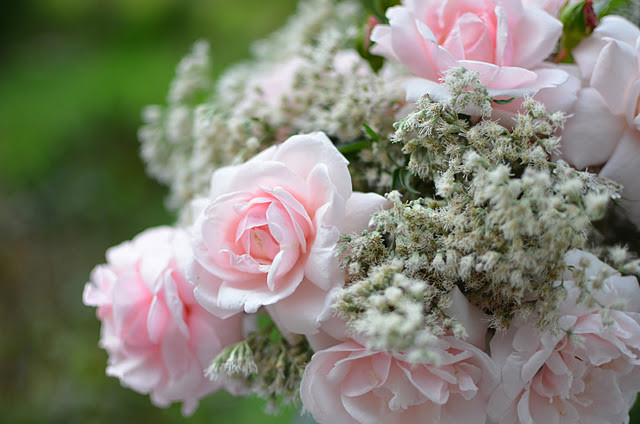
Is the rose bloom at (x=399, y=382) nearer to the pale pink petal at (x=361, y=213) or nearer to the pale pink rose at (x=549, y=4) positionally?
the pale pink petal at (x=361, y=213)

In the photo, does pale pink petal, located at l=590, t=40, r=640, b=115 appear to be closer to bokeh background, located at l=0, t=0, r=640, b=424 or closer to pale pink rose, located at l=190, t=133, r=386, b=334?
pale pink rose, located at l=190, t=133, r=386, b=334

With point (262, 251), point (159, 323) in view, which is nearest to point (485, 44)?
point (262, 251)

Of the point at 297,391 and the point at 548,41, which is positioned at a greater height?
the point at 548,41

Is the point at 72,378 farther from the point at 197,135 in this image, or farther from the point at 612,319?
the point at 612,319

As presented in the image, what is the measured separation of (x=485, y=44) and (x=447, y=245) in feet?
0.63

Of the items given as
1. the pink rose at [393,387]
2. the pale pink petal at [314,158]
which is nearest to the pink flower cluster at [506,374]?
the pink rose at [393,387]

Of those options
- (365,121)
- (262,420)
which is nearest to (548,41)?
(365,121)

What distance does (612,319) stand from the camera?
0.39m

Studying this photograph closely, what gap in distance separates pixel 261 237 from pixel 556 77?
0.93ft

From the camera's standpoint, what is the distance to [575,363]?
43 centimetres

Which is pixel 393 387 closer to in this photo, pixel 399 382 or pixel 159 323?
pixel 399 382

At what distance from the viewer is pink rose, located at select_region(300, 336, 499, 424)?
412mm

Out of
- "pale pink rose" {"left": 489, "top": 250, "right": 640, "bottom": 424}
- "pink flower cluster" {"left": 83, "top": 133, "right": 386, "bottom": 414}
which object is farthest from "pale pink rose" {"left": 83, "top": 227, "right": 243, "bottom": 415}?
"pale pink rose" {"left": 489, "top": 250, "right": 640, "bottom": 424}

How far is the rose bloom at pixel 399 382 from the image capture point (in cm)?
41
